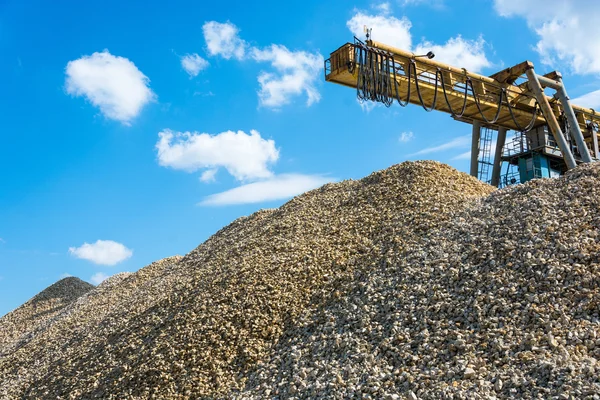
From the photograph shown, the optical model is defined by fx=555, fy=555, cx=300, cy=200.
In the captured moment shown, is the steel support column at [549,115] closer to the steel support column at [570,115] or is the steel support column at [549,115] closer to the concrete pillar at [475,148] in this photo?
the steel support column at [570,115]

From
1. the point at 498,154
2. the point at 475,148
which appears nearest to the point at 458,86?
the point at 475,148

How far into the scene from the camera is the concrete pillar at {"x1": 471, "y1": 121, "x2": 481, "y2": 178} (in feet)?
61.4

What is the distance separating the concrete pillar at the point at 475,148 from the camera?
18.7 meters

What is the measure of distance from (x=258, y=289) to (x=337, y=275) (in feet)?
4.94

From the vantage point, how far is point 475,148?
18875mm

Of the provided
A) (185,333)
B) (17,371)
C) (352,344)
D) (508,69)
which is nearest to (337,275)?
(352,344)

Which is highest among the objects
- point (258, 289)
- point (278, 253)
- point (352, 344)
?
point (278, 253)

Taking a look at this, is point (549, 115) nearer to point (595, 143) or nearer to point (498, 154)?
point (498, 154)

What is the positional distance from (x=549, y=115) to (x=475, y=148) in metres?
2.50

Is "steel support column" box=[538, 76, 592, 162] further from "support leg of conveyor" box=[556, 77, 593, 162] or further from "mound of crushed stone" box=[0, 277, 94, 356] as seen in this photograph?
"mound of crushed stone" box=[0, 277, 94, 356]

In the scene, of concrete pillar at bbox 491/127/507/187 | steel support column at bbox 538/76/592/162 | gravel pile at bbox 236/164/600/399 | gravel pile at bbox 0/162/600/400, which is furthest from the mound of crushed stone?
steel support column at bbox 538/76/592/162

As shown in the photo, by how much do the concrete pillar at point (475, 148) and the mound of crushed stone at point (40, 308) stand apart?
14.7 meters

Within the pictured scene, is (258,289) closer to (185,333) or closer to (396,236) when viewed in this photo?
(185,333)

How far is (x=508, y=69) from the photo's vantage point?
18.0m
